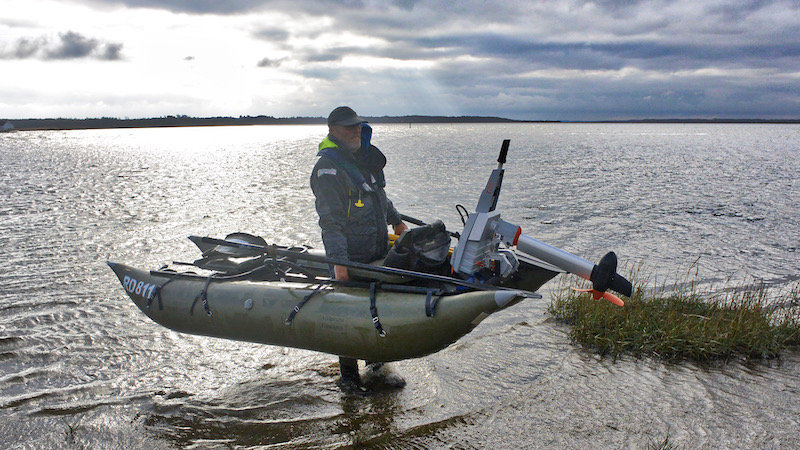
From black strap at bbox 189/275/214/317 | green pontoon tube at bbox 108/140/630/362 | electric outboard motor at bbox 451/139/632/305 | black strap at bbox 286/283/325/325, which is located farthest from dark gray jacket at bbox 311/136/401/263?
black strap at bbox 189/275/214/317

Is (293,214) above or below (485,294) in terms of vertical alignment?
below

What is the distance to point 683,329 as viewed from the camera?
6797mm

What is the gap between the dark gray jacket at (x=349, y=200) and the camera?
5211mm

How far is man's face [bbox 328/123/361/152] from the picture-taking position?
5324 millimetres

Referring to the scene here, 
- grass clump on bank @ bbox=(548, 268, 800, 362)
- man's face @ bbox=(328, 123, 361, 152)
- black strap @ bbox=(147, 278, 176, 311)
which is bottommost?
grass clump on bank @ bbox=(548, 268, 800, 362)

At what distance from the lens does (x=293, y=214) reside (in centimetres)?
1778

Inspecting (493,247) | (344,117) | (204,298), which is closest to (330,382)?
(204,298)

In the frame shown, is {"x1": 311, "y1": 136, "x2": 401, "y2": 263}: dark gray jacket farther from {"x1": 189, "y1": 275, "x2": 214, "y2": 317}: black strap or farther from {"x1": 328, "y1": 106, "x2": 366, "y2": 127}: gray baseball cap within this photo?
{"x1": 189, "y1": 275, "x2": 214, "y2": 317}: black strap

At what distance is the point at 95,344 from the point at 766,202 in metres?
23.9

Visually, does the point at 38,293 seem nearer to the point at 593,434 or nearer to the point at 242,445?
the point at 242,445

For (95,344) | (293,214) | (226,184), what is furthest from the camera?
(226,184)

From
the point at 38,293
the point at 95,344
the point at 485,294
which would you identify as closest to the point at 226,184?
the point at 38,293

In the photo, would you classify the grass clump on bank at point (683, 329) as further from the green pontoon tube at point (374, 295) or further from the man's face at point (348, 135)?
the man's face at point (348, 135)

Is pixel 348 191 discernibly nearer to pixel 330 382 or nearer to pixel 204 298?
pixel 204 298
